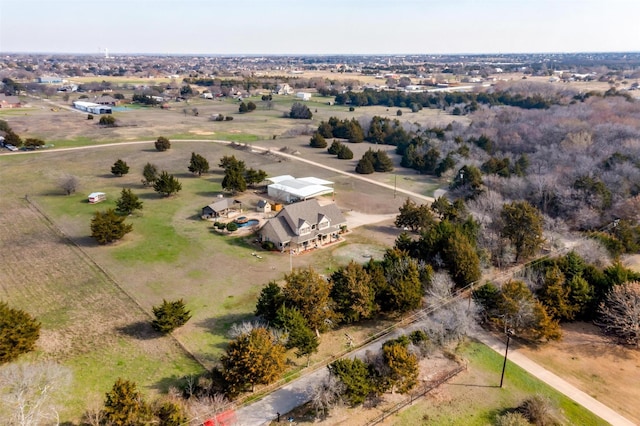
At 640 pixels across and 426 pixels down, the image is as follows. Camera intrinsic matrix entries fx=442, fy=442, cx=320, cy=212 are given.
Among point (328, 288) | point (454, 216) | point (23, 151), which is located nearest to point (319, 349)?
point (328, 288)

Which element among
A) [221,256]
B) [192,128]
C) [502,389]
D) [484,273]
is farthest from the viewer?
[192,128]

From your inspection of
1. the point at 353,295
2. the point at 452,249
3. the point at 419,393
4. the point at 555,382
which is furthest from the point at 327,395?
the point at 452,249

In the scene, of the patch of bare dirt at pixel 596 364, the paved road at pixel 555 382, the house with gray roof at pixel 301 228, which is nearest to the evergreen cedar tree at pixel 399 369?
the paved road at pixel 555 382

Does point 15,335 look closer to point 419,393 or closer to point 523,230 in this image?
point 419,393

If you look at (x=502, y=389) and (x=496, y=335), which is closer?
(x=502, y=389)

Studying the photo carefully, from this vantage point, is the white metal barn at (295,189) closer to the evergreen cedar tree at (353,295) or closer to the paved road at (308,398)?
the evergreen cedar tree at (353,295)

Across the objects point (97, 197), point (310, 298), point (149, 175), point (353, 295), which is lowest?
point (97, 197)

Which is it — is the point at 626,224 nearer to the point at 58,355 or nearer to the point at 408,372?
the point at 408,372
